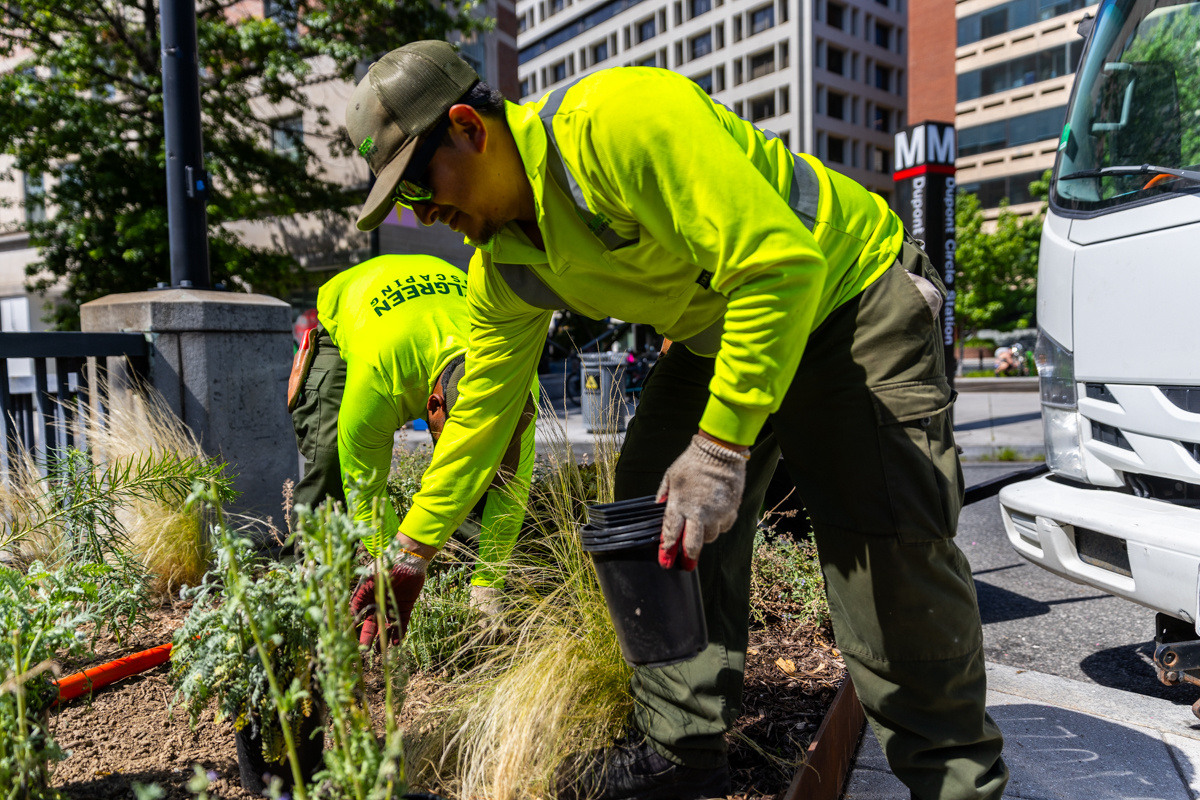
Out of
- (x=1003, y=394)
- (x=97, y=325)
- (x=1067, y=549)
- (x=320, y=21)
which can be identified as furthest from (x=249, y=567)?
(x=1003, y=394)

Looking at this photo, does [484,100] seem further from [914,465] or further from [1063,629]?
[1063,629]

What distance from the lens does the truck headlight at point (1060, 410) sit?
109 inches

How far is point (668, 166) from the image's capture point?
1.38 meters

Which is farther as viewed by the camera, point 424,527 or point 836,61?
point 836,61

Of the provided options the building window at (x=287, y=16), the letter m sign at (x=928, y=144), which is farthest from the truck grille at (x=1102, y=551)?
the building window at (x=287, y=16)

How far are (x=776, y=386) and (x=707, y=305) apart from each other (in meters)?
0.45

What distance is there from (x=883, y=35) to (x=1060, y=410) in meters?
55.3

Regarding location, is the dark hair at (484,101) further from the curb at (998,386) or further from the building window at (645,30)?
the building window at (645,30)

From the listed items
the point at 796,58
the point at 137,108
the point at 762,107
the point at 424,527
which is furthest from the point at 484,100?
the point at 762,107

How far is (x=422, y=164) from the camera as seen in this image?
1584 millimetres

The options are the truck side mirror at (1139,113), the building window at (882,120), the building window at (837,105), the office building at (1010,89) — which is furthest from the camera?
the building window at (882,120)

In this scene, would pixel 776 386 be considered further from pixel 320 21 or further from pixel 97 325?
pixel 320 21

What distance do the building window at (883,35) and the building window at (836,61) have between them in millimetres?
4384

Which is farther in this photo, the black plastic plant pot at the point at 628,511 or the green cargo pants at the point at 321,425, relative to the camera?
the green cargo pants at the point at 321,425
